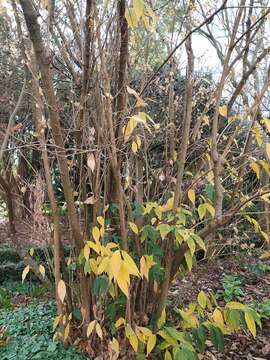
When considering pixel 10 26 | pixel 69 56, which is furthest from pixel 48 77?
pixel 10 26

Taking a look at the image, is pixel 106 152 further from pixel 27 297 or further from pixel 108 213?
pixel 27 297

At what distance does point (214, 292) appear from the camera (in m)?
3.62

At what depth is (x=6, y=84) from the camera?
524 cm

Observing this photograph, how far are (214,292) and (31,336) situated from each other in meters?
1.77

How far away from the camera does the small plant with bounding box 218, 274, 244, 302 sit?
3.47m

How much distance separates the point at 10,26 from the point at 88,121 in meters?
3.19

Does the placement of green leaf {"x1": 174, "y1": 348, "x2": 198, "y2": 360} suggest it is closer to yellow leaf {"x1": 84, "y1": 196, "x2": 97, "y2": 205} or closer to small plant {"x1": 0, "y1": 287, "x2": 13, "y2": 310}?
yellow leaf {"x1": 84, "y1": 196, "x2": 97, "y2": 205}

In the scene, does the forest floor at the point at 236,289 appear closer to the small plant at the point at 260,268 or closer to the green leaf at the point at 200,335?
the small plant at the point at 260,268

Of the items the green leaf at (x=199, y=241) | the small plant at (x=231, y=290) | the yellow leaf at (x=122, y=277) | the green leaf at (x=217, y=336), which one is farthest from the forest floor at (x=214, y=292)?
the yellow leaf at (x=122, y=277)

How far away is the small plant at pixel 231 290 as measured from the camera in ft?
11.4

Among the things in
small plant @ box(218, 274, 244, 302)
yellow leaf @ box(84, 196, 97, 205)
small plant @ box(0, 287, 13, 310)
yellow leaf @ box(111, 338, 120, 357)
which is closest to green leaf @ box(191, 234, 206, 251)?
yellow leaf @ box(84, 196, 97, 205)

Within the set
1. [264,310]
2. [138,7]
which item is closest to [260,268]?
[264,310]

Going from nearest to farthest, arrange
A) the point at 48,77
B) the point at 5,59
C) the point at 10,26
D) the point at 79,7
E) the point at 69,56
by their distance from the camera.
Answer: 1. the point at 48,77
2. the point at 79,7
3. the point at 69,56
4. the point at 10,26
5. the point at 5,59

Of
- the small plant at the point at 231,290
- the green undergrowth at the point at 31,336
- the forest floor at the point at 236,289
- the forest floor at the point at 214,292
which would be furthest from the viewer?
the small plant at the point at 231,290
